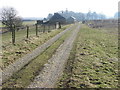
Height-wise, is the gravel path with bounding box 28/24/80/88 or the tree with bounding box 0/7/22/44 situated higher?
the tree with bounding box 0/7/22/44

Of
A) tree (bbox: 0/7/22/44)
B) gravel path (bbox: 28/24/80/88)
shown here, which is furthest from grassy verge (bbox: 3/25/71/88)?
tree (bbox: 0/7/22/44)

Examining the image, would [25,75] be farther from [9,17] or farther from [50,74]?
[9,17]

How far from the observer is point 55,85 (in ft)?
19.8

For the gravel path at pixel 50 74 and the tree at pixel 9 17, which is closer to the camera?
the gravel path at pixel 50 74

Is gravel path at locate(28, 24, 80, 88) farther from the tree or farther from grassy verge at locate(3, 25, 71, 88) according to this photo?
the tree

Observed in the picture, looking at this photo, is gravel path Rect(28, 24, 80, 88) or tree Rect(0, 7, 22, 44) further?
tree Rect(0, 7, 22, 44)

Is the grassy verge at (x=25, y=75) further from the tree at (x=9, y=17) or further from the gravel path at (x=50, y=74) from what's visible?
the tree at (x=9, y=17)

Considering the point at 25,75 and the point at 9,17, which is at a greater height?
the point at 9,17

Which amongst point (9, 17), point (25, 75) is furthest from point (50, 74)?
point (9, 17)

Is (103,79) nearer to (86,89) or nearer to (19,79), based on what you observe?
(86,89)

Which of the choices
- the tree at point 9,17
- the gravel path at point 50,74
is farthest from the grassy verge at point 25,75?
the tree at point 9,17

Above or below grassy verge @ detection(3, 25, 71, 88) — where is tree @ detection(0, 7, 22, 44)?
above

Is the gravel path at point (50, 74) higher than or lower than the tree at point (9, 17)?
lower

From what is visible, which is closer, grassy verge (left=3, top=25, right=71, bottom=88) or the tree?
grassy verge (left=3, top=25, right=71, bottom=88)
